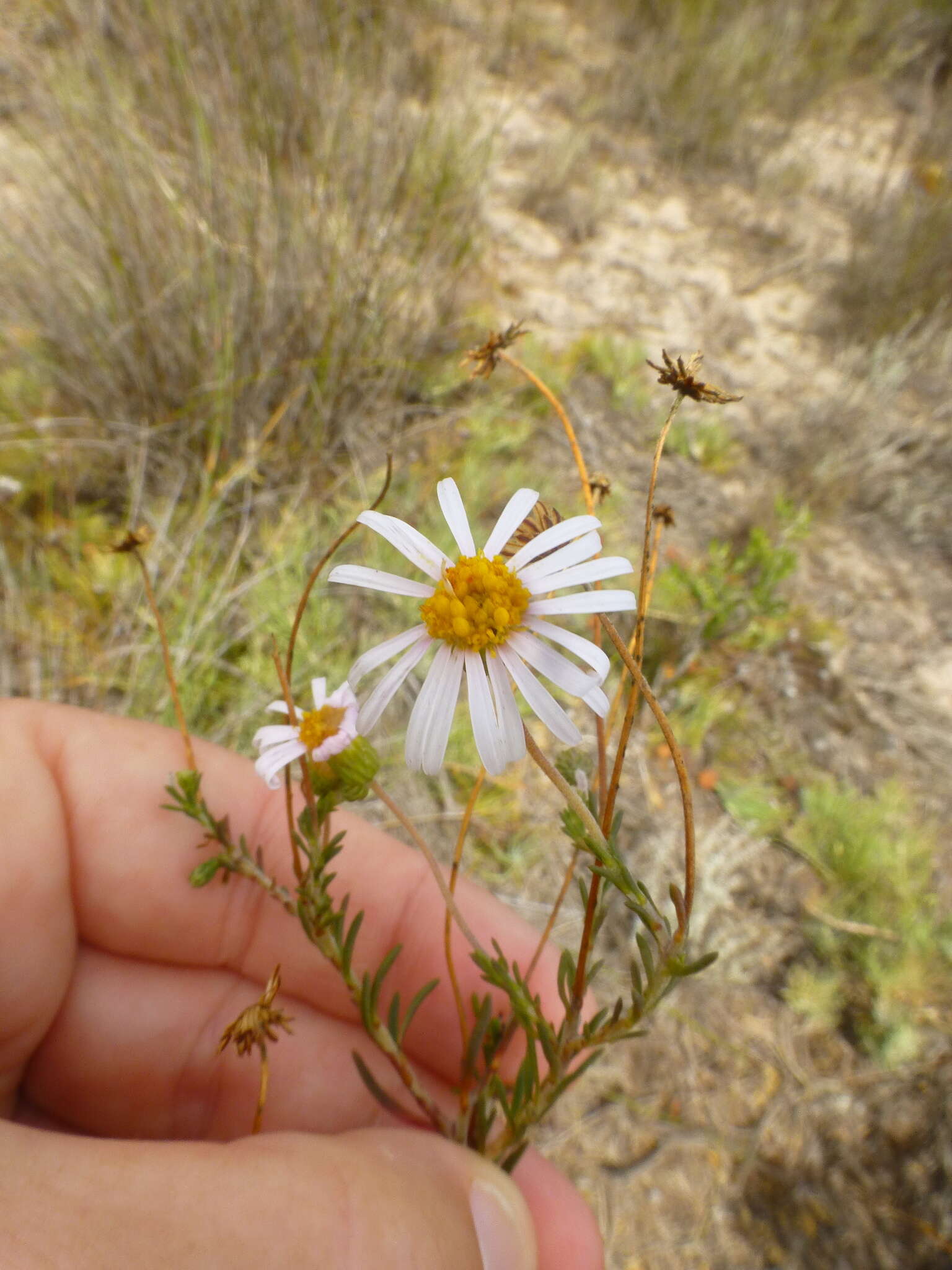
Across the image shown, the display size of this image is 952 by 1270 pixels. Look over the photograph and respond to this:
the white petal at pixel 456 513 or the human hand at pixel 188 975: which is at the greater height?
the white petal at pixel 456 513

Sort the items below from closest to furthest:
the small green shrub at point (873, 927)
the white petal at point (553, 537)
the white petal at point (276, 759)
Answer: the white petal at point (553, 537) < the white petal at point (276, 759) < the small green shrub at point (873, 927)

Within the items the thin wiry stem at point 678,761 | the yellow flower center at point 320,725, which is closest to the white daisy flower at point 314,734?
the yellow flower center at point 320,725

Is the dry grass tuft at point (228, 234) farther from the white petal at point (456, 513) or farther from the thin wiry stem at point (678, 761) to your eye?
the thin wiry stem at point (678, 761)

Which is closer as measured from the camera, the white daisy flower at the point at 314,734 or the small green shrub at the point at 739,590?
the white daisy flower at the point at 314,734

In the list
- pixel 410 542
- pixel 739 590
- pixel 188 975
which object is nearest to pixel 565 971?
pixel 410 542

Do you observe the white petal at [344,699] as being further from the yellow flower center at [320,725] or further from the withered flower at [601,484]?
the withered flower at [601,484]

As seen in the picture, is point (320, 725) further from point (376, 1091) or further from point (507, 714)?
point (376, 1091)

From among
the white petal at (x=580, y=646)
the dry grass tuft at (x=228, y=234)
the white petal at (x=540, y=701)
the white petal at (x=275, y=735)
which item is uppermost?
the dry grass tuft at (x=228, y=234)

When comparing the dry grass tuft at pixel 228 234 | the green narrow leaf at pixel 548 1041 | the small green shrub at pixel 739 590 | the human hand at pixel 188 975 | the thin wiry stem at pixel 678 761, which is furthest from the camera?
the dry grass tuft at pixel 228 234

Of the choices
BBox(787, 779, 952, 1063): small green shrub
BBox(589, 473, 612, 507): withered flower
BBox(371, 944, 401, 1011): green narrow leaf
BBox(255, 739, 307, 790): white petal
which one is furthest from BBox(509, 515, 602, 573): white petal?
BBox(787, 779, 952, 1063): small green shrub
